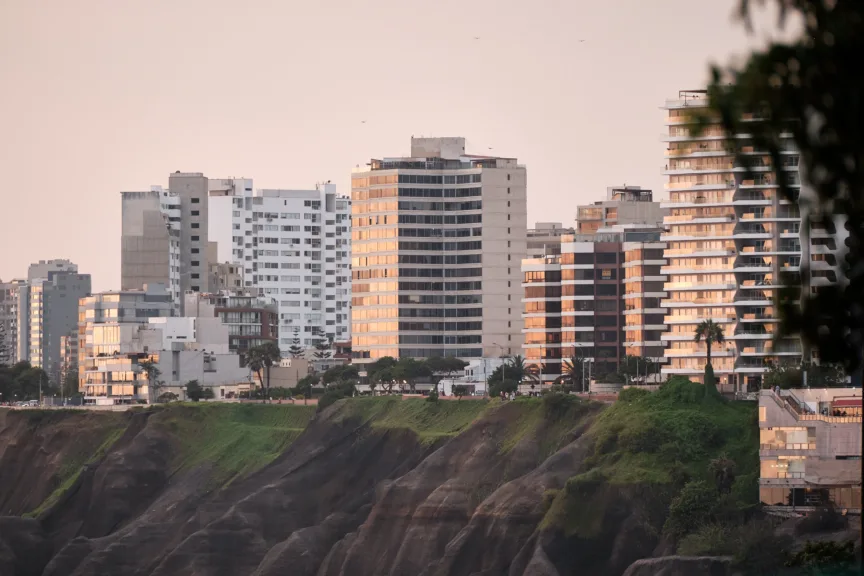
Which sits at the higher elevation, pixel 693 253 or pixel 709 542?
pixel 693 253

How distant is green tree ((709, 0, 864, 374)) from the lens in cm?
2364

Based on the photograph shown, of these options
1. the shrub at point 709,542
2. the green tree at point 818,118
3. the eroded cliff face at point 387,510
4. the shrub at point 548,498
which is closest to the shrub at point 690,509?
the shrub at point 709,542

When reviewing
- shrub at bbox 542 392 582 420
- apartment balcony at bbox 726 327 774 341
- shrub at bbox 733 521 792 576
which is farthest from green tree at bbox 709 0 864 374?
apartment balcony at bbox 726 327 774 341

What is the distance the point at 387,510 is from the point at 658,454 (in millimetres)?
34929

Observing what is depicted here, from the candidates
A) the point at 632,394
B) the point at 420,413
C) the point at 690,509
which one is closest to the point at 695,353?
the point at 420,413

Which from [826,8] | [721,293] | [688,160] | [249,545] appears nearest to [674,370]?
[721,293]

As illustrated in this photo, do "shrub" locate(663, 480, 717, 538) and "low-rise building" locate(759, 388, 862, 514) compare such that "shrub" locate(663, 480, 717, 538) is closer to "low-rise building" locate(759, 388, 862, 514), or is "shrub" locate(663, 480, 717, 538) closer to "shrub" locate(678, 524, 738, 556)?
"shrub" locate(678, 524, 738, 556)

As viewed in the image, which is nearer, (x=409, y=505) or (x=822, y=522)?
(x=822, y=522)

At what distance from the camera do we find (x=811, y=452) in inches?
4956

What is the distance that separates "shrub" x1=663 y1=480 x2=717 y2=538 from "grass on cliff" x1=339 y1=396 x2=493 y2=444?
45463mm

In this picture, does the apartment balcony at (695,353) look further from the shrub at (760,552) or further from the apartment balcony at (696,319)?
the shrub at (760,552)

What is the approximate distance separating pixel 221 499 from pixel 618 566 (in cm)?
7047

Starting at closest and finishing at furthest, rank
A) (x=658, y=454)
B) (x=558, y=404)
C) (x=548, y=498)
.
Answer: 1. (x=658, y=454)
2. (x=548, y=498)
3. (x=558, y=404)

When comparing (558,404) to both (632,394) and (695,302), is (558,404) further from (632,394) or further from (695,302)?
(695,302)
